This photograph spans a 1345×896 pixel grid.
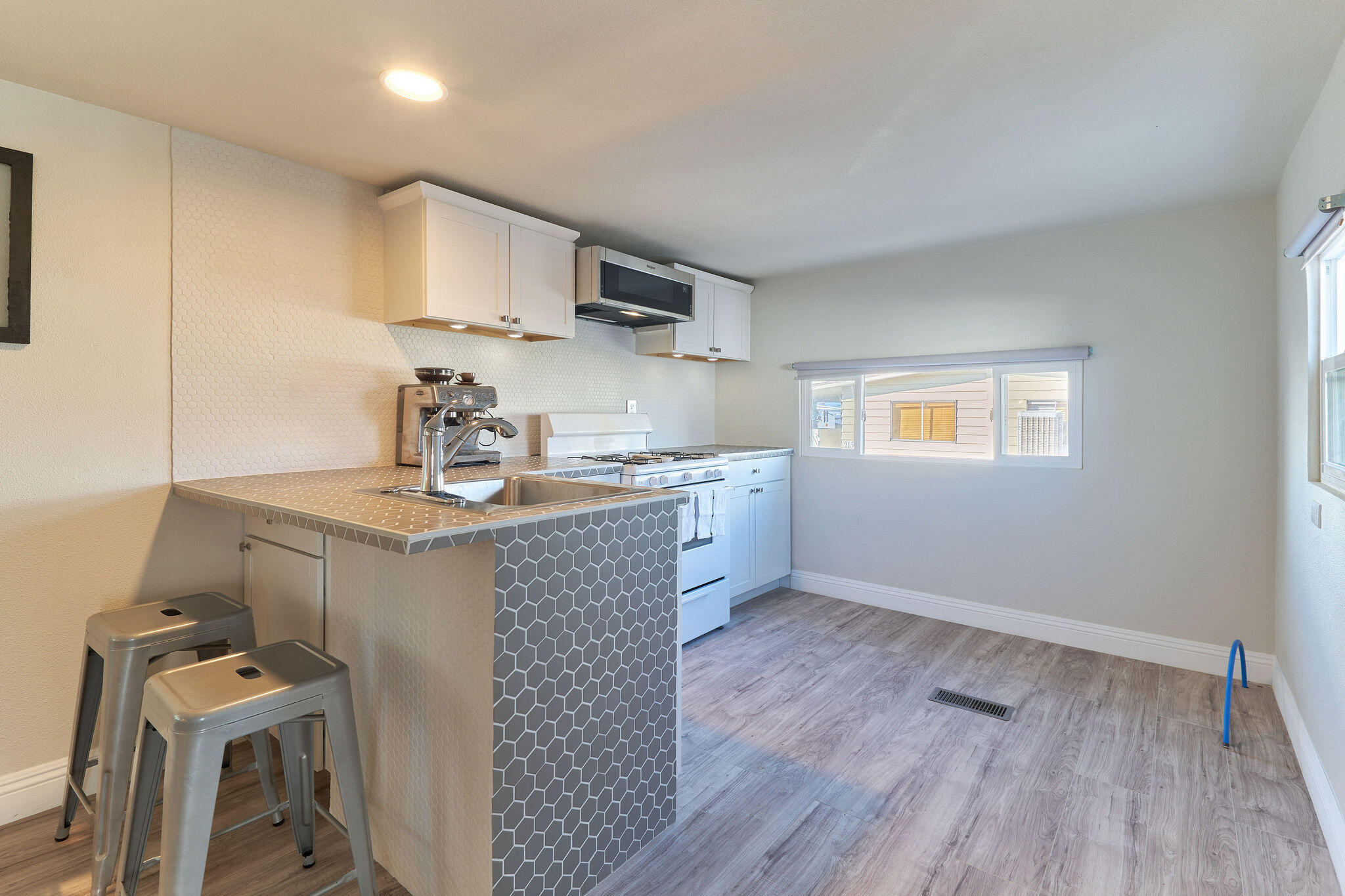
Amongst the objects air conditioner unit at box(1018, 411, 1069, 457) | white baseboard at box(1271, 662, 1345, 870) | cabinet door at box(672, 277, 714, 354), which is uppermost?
cabinet door at box(672, 277, 714, 354)

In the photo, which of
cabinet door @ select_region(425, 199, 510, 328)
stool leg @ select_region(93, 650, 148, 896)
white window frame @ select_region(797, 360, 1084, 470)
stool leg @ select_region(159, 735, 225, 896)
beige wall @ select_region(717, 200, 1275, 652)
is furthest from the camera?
white window frame @ select_region(797, 360, 1084, 470)

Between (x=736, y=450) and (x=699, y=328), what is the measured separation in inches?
33.4

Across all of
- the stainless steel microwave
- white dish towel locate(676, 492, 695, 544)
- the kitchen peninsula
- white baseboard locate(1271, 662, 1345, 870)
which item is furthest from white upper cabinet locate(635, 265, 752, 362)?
white baseboard locate(1271, 662, 1345, 870)

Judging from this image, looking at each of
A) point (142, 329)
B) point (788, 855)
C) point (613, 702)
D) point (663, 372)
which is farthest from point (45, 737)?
point (663, 372)

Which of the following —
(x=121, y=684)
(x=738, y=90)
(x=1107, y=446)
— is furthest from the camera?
(x=1107, y=446)

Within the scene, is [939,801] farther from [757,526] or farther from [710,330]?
[710,330]

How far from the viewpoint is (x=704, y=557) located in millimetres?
3576

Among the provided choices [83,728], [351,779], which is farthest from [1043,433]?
[83,728]

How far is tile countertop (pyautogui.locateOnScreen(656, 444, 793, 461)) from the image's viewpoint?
4.03m

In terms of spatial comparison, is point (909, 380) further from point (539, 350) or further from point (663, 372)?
point (539, 350)

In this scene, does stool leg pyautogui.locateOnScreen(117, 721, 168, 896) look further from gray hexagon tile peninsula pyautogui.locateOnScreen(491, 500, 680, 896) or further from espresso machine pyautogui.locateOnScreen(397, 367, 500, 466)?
espresso machine pyautogui.locateOnScreen(397, 367, 500, 466)

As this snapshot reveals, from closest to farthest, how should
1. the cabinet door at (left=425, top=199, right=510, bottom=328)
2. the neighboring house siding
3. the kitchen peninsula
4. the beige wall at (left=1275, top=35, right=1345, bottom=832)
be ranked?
the kitchen peninsula, the beige wall at (left=1275, top=35, right=1345, bottom=832), the cabinet door at (left=425, top=199, right=510, bottom=328), the neighboring house siding

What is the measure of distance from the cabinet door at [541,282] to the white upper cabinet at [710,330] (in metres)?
0.90

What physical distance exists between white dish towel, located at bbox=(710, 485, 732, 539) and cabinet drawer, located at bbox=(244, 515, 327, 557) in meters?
2.08
